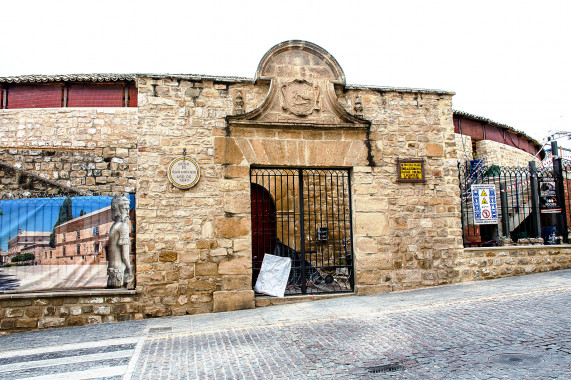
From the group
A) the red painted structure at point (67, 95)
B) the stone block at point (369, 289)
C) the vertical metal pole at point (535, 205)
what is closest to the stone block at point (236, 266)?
the stone block at point (369, 289)

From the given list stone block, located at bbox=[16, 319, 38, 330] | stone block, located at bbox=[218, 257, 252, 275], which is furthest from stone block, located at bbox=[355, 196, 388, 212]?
stone block, located at bbox=[16, 319, 38, 330]

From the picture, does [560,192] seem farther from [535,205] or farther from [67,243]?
[67,243]

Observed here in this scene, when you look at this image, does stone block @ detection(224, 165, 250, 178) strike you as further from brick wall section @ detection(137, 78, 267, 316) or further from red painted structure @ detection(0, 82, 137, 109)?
red painted structure @ detection(0, 82, 137, 109)

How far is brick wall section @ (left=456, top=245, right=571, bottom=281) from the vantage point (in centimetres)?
749

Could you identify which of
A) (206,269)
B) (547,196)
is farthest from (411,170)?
(206,269)

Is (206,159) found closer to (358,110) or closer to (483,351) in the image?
(358,110)

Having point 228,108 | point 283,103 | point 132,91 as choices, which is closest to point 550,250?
point 283,103

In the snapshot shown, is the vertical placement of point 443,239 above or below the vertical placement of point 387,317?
above

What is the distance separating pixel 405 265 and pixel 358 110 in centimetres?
298

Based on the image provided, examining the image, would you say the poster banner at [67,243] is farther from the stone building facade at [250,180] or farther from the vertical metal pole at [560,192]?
the vertical metal pole at [560,192]

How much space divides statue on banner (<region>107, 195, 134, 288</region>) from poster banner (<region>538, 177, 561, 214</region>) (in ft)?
28.7

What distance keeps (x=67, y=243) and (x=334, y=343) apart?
4431 mm

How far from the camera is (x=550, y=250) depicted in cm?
805

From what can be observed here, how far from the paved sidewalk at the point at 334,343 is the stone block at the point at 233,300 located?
0.66 ft
